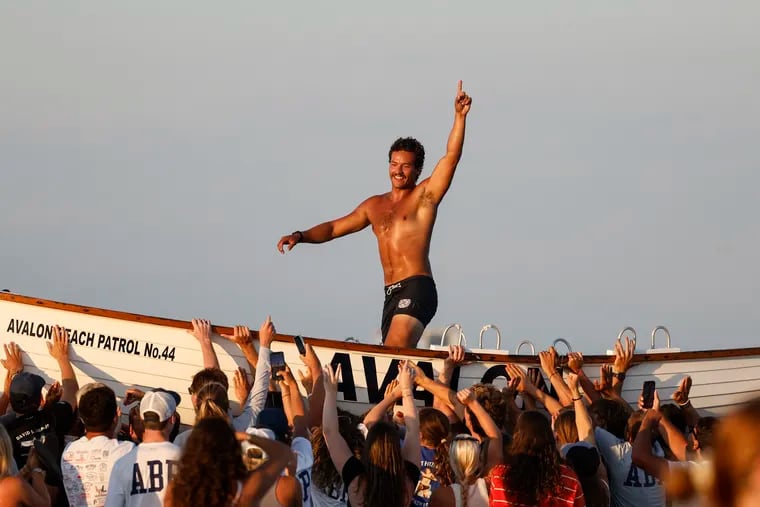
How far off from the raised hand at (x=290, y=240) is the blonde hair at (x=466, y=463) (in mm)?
5567

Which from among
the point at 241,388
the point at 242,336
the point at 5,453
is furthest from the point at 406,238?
the point at 5,453

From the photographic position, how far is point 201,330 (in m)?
11.4

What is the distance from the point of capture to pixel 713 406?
1327cm

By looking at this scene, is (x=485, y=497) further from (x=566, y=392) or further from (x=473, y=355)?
(x=473, y=355)

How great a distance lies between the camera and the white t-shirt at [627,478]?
809cm

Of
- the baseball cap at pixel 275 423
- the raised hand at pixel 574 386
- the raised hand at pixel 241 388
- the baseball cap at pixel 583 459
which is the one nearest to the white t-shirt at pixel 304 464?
the baseball cap at pixel 275 423

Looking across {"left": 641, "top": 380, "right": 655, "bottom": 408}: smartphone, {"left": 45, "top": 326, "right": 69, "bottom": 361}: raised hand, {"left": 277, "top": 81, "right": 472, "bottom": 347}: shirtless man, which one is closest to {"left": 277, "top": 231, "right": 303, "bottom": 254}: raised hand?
{"left": 277, "top": 81, "right": 472, "bottom": 347}: shirtless man

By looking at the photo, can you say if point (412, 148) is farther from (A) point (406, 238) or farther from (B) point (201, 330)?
(B) point (201, 330)

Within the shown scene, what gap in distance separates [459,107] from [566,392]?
3124 millimetres

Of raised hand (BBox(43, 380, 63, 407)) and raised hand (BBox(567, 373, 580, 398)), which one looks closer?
raised hand (BBox(43, 380, 63, 407))

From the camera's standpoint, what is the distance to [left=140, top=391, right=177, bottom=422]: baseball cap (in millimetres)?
6203

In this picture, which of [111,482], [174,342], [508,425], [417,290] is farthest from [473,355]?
[111,482]

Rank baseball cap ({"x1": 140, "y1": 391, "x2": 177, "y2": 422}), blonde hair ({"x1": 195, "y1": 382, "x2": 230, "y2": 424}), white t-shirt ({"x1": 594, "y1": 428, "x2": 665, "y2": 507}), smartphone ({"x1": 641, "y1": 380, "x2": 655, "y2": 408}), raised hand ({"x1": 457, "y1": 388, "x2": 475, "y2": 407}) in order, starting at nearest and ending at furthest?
baseball cap ({"x1": 140, "y1": 391, "x2": 177, "y2": 422})
blonde hair ({"x1": 195, "y1": 382, "x2": 230, "y2": 424})
raised hand ({"x1": 457, "y1": 388, "x2": 475, "y2": 407})
white t-shirt ({"x1": 594, "y1": 428, "x2": 665, "y2": 507})
smartphone ({"x1": 641, "y1": 380, "x2": 655, "y2": 408})

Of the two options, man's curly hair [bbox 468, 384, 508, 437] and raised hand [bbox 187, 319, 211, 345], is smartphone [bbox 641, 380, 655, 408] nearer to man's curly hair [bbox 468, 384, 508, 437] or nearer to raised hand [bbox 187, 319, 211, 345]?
man's curly hair [bbox 468, 384, 508, 437]
